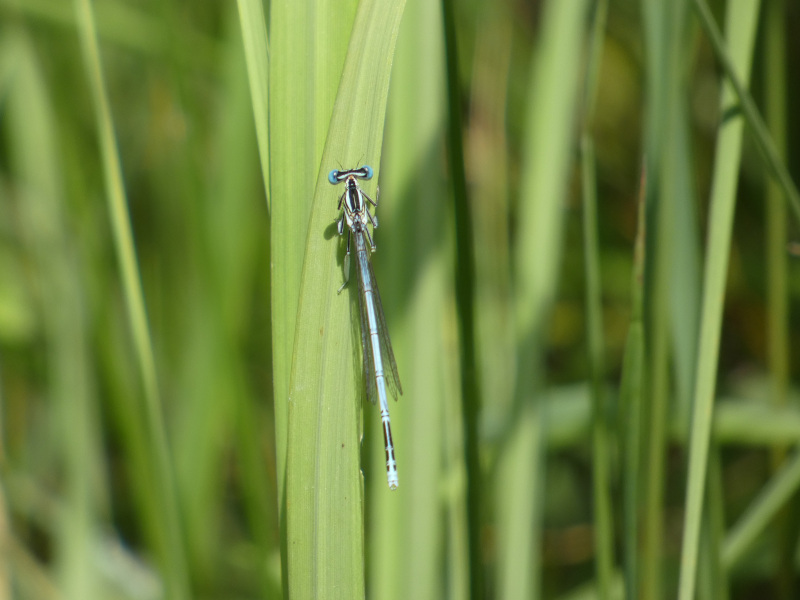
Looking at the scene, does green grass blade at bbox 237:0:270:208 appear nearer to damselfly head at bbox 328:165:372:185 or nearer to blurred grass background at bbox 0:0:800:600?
blurred grass background at bbox 0:0:800:600

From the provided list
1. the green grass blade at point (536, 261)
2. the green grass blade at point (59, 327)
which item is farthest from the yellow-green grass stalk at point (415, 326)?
the green grass blade at point (59, 327)

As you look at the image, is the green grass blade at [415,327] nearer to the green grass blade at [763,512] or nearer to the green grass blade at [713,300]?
the green grass blade at [713,300]

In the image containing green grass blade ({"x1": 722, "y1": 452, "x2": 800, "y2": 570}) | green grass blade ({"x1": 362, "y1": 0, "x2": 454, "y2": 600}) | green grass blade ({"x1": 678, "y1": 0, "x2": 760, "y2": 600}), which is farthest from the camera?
green grass blade ({"x1": 722, "y1": 452, "x2": 800, "y2": 570})

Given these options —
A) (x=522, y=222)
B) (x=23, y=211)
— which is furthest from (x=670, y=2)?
(x=23, y=211)

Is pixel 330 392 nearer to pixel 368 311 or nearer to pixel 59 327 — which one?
pixel 368 311

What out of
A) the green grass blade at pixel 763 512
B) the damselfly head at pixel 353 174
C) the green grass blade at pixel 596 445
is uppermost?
the damselfly head at pixel 353 174

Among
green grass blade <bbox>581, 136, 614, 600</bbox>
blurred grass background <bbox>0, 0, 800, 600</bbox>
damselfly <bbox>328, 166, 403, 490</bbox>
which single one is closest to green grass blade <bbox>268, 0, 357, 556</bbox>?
blurred grass background <bbox>0, 0, 800, 600</bbox>
